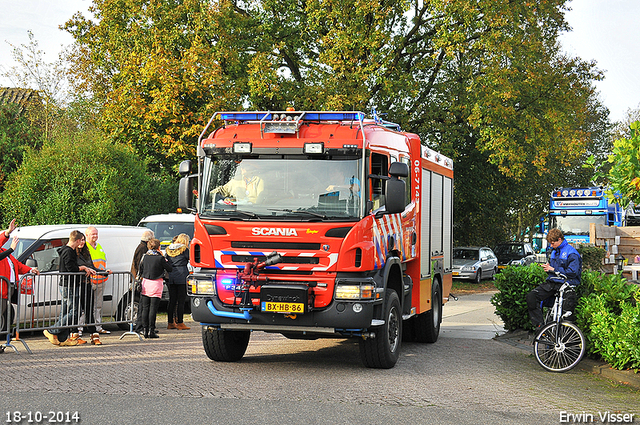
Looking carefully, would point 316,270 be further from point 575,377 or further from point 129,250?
point 129,250

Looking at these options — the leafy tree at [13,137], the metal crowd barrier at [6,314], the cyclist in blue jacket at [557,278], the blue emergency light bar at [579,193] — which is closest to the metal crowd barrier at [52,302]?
the metal crowd barrier at [6,314]

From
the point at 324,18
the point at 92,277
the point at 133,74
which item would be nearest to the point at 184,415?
the point at 92,277

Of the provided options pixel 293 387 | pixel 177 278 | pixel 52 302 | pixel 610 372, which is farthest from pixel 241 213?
pixel 610 372

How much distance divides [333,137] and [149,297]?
5.07 meters

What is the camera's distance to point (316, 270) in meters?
8.33

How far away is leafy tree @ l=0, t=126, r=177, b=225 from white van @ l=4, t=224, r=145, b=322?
4.66 metres

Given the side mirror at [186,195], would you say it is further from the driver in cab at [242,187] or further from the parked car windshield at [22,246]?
the parked car windshield at [22,246]

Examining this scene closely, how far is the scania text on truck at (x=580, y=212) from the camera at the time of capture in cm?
2761

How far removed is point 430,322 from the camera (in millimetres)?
11805

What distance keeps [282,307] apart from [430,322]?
168 inches

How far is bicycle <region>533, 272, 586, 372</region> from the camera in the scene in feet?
30.0

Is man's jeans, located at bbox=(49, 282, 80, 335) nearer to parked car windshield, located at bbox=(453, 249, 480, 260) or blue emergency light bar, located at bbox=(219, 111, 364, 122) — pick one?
blue emergency light bar, located at bbox=(219, 111, 364, 122)

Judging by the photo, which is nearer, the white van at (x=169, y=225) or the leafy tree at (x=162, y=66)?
the white van at (x=169, y=225)

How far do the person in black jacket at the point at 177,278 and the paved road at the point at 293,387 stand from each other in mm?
1815
